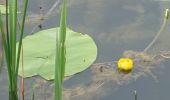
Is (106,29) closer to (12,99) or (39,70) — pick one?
(39,70)

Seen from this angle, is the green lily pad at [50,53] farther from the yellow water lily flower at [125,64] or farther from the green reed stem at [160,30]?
the green reed stem at [160,30]

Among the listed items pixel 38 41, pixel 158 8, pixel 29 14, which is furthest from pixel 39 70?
pixel 158 8

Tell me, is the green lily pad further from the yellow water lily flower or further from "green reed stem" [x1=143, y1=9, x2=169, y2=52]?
"green reed stem" [x1=143, y1=9, x2=169, y2=52]

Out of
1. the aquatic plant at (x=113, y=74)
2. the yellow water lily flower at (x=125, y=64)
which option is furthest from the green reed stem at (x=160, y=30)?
the yellow water lily flower at (x=125, y=64)

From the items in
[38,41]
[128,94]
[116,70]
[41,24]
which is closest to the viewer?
[128,94]

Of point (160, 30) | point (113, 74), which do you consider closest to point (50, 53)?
point (113, 74)

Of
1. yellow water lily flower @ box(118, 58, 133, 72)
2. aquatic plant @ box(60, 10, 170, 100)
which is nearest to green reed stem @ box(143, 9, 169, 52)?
aquatic plant @ box(60, 10, 170, 100)
